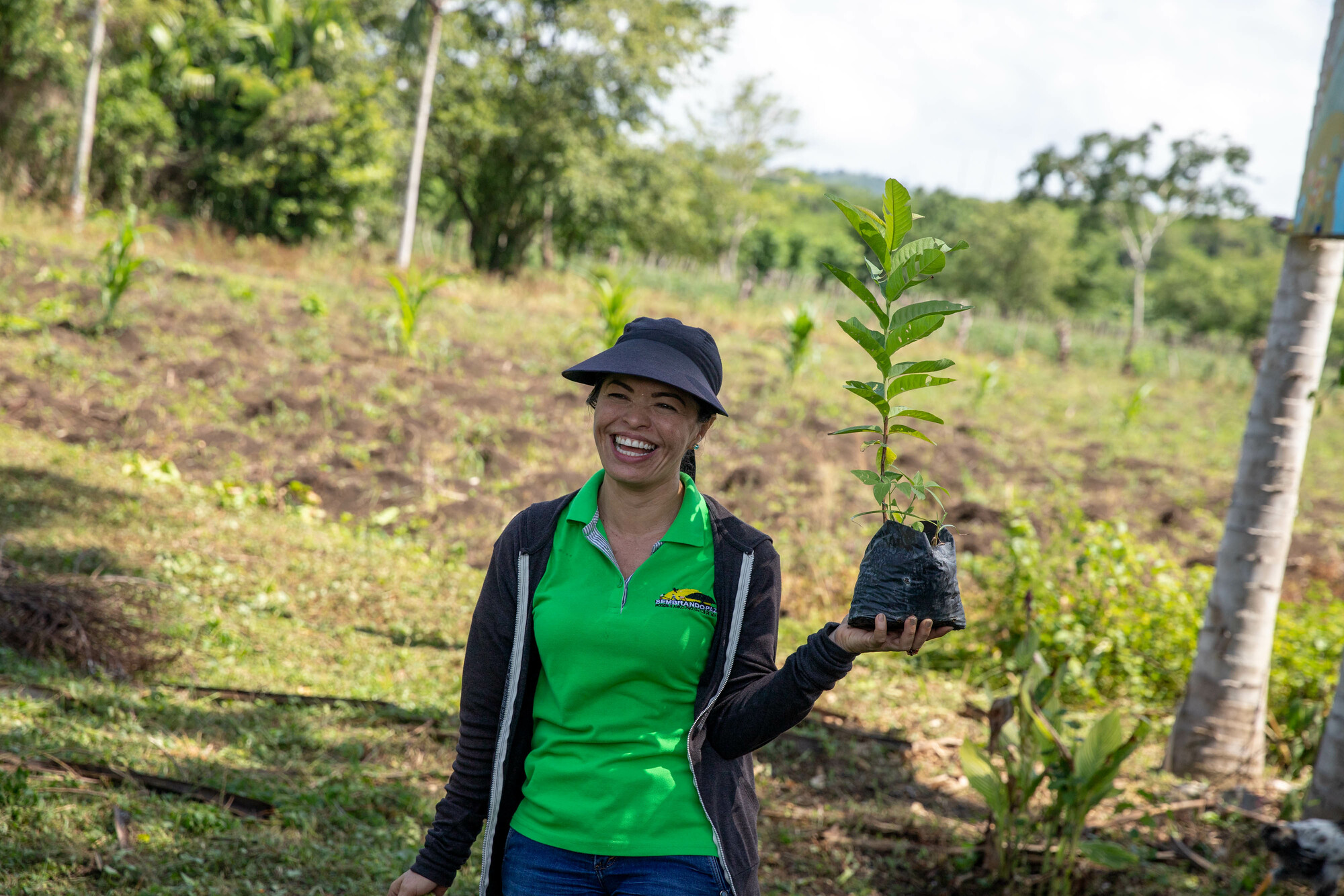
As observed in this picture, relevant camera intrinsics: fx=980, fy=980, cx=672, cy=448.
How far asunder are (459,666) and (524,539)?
2.94m

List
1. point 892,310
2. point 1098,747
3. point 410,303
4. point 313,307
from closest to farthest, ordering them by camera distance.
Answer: point 892,310 → point 1098,747 → point 410,303 → point 313,307

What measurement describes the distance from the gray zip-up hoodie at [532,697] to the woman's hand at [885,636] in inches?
6.1

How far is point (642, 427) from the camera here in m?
1.65

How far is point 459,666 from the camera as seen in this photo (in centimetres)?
443

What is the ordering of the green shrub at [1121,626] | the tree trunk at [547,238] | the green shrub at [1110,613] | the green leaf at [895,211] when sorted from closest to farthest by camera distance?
the green leaf at [895,211]
the green shrub at [1121,626]
the green shrub at [1110,613]
the tree trunk at [547,238]

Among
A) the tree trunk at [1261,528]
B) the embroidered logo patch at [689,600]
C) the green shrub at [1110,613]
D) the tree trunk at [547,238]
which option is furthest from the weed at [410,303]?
the tree trunk at [547,238]

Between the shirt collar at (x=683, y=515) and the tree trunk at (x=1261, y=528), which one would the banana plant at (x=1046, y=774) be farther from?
the shirt collar at (x=683, y=515)

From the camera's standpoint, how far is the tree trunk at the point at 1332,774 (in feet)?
10.0

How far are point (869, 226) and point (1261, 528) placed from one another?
3086mm

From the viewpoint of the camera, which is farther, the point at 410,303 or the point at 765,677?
the point at 410,303

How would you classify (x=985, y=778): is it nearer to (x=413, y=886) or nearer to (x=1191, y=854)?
(x=1191, y=854)

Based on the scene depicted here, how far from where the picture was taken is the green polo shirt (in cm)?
156

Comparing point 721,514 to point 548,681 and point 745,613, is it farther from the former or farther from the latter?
point 548,681

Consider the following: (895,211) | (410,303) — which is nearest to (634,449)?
(895,211)
